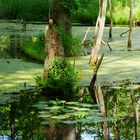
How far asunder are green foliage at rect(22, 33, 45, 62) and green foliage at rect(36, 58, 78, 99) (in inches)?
153

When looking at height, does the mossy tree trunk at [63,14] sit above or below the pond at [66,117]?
above

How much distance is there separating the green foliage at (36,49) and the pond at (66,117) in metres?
4.25

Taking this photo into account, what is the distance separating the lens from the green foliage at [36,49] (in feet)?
47.0

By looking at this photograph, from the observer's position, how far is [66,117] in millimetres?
8109

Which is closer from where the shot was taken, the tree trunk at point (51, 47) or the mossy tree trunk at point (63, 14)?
the tree trunk at point (51, 47)

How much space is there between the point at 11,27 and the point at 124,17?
631cm

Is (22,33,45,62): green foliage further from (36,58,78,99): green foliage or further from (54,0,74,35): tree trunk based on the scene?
(36,58,78,99): green foliage

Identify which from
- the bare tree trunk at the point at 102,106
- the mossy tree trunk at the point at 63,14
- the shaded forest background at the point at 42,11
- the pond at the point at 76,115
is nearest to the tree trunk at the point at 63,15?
the mossy tree trunk at the point at 63,14

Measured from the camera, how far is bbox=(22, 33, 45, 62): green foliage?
14.3 meters

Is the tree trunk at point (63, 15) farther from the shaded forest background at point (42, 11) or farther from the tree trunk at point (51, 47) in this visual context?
the shaded forest background at point (42, 11)

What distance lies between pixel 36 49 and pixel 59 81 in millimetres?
5265

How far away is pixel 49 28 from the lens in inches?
410

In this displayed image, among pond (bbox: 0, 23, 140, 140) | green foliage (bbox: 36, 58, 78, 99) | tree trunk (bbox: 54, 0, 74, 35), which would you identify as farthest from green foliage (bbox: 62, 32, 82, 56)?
green foliage (bbox: 36, 58, 78, 99)

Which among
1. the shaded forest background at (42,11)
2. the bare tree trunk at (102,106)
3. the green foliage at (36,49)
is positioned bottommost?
the bare tree trunk at (102,106)
